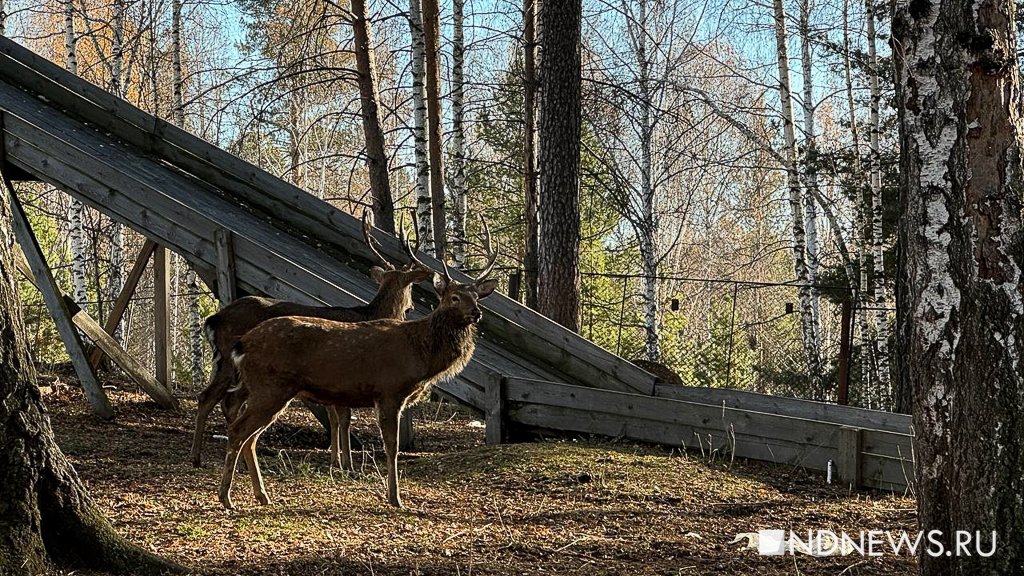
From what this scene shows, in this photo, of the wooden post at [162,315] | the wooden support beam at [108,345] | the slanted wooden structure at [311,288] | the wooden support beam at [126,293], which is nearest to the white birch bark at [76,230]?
the slanted wooden structure at [311,288]

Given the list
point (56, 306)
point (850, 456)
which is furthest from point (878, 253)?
point (56, 306)

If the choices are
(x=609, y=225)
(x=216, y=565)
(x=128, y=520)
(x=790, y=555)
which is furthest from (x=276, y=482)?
(x=609, y=225)

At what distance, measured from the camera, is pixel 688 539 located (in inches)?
239

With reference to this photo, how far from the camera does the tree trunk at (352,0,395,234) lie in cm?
1234

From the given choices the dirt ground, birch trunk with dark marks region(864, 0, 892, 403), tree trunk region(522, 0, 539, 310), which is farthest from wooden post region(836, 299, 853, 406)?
tree trunk region(522, 0, 539, 310)

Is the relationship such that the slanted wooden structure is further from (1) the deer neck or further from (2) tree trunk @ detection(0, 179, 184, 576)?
(2) tree trunk @ detection(0, 179, 184, 576)

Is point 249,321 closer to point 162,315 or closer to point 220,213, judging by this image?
point 220,213

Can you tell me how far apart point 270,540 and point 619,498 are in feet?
8.64

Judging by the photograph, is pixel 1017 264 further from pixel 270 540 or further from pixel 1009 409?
pixel 270 540

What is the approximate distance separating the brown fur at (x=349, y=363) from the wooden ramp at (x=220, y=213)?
1975 millimetres

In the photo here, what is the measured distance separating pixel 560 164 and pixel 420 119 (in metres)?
1.99

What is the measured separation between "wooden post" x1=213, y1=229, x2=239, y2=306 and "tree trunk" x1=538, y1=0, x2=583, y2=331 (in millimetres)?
4122

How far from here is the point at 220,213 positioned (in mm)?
10695

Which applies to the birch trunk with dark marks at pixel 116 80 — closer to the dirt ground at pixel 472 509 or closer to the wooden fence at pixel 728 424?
the dirt ground at pixel 472 509
